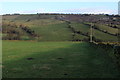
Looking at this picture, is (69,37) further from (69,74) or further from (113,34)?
(69,74)

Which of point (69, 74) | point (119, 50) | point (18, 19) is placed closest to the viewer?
point (69, 74)

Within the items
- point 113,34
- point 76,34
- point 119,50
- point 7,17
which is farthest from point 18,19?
point 119,50

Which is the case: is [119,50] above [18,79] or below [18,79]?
above

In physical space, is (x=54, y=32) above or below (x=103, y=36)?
above

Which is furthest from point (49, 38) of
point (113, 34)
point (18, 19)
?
point (18, 19)

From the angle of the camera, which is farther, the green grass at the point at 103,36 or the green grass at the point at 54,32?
the green grass at the point at 54,32

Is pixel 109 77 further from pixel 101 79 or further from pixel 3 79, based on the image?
pixel 3 79

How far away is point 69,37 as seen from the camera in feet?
293

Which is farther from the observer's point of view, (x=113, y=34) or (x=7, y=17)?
(x=7, y=17)

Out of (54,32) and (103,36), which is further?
(54,32)

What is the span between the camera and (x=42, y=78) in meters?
14.2

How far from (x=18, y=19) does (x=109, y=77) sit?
436 feet

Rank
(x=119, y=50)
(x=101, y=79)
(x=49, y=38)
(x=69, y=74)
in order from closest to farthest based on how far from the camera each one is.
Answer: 1. (x=101, y=79)
2. (x=69, y=74)
3. (x=119, y=50)
4. (x=49, y=38)

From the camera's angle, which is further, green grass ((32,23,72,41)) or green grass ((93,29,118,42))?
green grass ((32,23,72,41))
